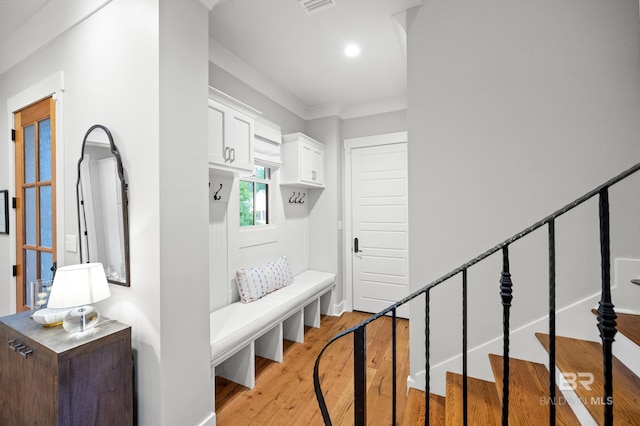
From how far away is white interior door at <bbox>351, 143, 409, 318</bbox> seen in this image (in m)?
3.65

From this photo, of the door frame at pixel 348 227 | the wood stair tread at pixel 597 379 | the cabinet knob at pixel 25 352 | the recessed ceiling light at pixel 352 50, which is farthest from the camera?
the door frame at pixel 348 227

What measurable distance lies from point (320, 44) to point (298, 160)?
1241mm

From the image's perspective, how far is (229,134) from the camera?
2.25m

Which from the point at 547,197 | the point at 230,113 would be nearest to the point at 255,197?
the point at 230,113

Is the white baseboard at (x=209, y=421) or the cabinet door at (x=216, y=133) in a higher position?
the cabinet door at (x=216, y=133)

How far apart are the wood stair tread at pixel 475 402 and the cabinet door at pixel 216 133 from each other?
2123 millimetres

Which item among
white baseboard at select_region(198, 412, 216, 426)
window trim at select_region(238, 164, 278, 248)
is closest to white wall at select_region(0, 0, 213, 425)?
white baseboard at select_region(198, 412, 216, 426)

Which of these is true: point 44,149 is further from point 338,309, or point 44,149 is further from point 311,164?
point 338,309

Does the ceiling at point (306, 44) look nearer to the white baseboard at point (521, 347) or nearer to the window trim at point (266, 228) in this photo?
the window trim at point (266, 228)

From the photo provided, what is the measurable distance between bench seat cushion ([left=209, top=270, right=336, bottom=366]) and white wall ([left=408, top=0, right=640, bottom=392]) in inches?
47.1

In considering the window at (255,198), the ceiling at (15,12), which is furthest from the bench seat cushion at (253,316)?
the ceiling at (15,12)

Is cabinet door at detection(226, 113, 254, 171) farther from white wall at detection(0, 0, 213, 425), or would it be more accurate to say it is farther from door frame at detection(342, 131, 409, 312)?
door frame at detection(342, 131, 409, 312)

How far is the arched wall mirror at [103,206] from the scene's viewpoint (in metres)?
1.64

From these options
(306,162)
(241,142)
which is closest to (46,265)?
(241,142)
